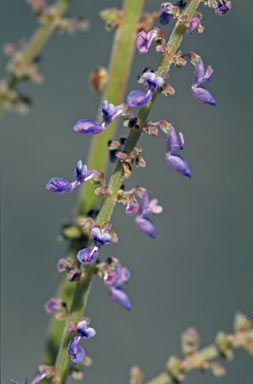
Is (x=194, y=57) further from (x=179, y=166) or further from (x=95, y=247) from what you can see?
(x=95, y=247)

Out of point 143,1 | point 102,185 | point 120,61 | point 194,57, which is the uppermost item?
point 143,1

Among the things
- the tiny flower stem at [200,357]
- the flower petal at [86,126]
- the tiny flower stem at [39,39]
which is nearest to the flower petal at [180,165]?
the flower petal at [86,126]

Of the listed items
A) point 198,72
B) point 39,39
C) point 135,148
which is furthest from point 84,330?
point 39,39

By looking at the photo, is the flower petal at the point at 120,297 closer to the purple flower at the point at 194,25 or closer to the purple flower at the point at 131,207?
the purple flower at the point at 131,207

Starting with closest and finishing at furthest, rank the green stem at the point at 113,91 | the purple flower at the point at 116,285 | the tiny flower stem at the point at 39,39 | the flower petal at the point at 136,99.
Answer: the flower petal at the point at 136,99
the purple flower at the point at 116,285
the green stem at the point at 113,91
the tiny flower stem at the point at 39,39

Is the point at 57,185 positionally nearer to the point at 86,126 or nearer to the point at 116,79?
the point at 86,126

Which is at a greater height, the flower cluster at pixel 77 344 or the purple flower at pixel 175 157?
the purple flower at pixel 175 157

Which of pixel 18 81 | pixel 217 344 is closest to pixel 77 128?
pixel 217 344
